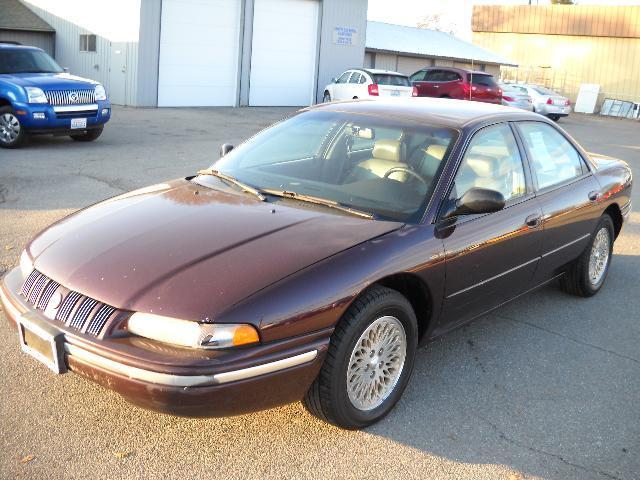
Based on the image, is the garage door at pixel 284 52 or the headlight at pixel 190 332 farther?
the garage door at pixel 284 52

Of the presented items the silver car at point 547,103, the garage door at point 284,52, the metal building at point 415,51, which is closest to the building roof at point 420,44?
the metal building at point 415,51

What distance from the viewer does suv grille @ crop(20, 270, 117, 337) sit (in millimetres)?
3066

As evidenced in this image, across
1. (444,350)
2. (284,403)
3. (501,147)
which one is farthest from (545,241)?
(284,403)

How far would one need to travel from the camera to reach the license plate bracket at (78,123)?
12.4 meters

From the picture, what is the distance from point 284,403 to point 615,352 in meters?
2.63

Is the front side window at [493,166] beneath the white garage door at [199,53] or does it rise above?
beneath

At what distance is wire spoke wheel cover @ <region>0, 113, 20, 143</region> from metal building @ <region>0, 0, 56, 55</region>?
1281cm

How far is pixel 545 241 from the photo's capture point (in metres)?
4.86

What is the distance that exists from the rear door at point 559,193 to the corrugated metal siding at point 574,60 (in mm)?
37664

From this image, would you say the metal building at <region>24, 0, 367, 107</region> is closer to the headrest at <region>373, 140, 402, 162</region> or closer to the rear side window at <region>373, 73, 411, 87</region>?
the rear side window at <region>373, 73, 411, 87</region>

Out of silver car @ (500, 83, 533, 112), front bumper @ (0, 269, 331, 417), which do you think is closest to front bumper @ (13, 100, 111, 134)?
front bumper @ (0, 269, 331, 417)

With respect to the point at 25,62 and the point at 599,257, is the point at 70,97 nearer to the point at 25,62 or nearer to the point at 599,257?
the point at 25,62

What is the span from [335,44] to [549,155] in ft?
72.4

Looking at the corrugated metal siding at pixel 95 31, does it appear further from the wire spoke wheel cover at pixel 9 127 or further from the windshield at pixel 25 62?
the wire spoke wheel cover at pixel 9 127
